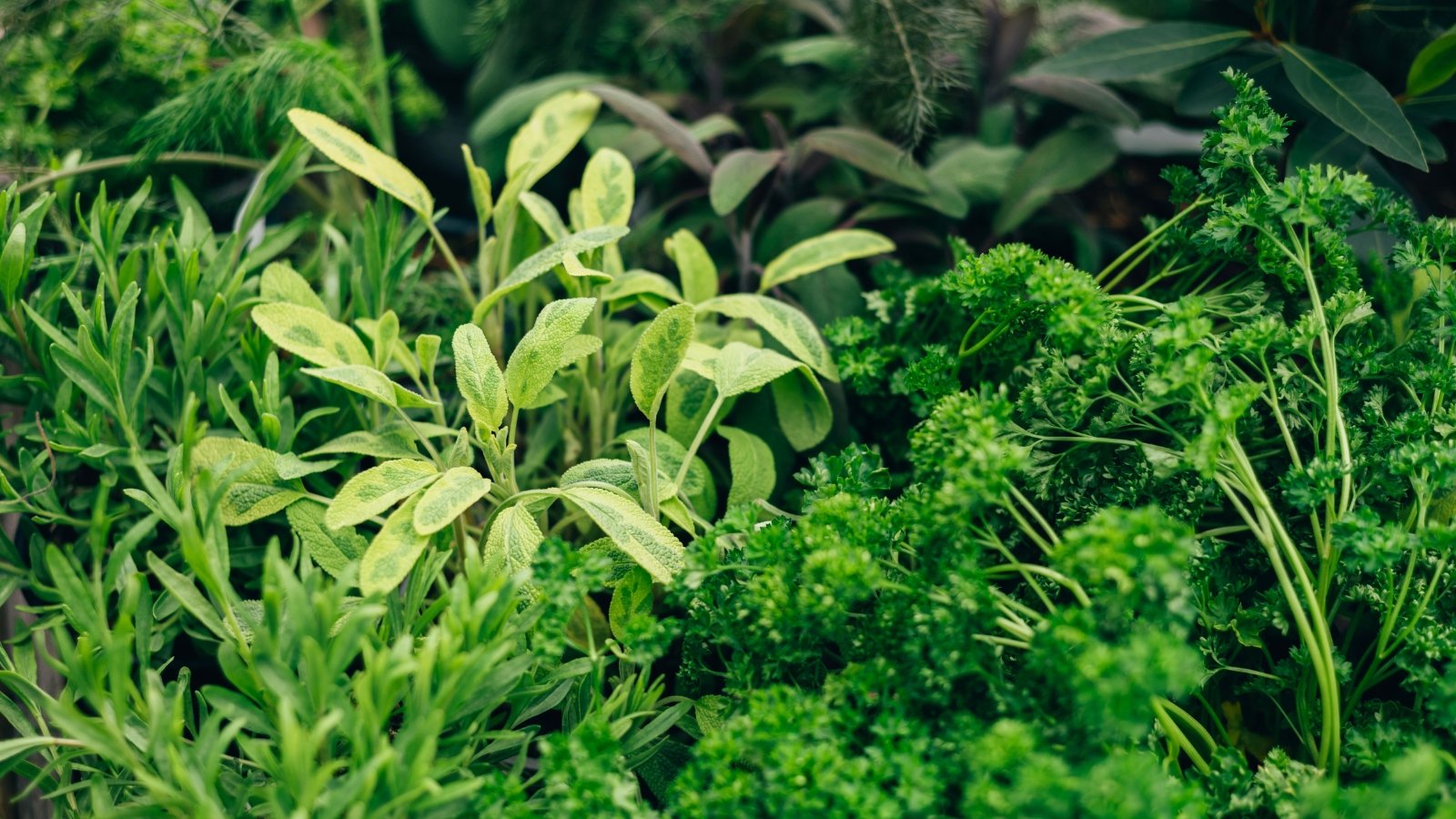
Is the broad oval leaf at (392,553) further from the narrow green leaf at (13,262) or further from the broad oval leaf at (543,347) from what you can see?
the narrow green leaf at (13,262)

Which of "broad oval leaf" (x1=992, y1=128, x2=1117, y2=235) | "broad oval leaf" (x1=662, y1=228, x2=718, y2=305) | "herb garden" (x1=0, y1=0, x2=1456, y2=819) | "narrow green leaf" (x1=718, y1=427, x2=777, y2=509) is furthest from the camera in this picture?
"broad oval leaf" (x1=992, y1=128, x2=1117, y2=235)

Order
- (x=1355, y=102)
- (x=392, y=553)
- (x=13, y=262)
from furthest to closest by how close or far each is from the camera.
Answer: (x=1355, y=102) < (x=13, y=262) < (x=392, y=553)

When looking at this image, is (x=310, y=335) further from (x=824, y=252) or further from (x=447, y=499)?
(x=824, y=252)

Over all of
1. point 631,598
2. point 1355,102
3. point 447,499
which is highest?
point 1355,102

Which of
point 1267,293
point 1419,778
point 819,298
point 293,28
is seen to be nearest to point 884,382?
point 819,298

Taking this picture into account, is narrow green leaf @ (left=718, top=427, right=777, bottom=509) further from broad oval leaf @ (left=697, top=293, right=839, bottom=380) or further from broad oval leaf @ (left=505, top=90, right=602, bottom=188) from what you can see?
broad oval leaf @ (left=505, top=90, right=602, bottom=188)

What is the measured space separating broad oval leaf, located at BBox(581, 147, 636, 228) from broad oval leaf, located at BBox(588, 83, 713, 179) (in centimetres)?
10

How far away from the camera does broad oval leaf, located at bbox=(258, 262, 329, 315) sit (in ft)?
2.48

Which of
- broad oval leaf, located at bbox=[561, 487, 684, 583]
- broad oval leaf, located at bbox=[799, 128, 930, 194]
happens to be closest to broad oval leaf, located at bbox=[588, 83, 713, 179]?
broad oval leaf, located at bbox=[799, 128, 930, 194]

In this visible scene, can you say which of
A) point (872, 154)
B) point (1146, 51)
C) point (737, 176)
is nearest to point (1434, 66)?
point (1146, 51)

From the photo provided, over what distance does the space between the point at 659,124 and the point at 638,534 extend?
Result: 0.48 meters

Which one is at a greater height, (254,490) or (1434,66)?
(1434,66)

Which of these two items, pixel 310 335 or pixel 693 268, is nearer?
pixel 310 335

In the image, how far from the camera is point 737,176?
90 cm
